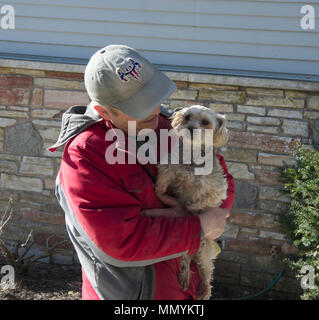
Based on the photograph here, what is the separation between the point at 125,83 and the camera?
1.84 meters

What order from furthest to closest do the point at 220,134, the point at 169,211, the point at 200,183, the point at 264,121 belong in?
the point at 264,121
the point at 220,134
the point at 200,183
the point at 169,211

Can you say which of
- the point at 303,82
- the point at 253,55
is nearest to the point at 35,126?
the point at 253,55

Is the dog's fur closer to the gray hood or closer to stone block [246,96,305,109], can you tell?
the gray hood

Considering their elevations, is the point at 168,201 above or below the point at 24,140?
below

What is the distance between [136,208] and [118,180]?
0.16 m

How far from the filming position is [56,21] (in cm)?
518

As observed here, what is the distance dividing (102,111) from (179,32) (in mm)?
3220

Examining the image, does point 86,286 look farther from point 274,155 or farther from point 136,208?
point 274,155

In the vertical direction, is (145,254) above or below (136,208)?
below

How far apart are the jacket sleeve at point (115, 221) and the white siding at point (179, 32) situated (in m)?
3.29

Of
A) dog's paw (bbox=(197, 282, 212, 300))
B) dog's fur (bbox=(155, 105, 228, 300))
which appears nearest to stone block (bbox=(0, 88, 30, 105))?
dog's fur (bbox=(155, 105, 228, 300))

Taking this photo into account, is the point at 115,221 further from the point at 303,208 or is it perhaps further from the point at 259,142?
the point at 259,142

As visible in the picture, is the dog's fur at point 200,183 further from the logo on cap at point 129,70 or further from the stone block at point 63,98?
the stone block at point 63,98

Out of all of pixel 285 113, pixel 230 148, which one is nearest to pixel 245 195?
pixel 230 148
